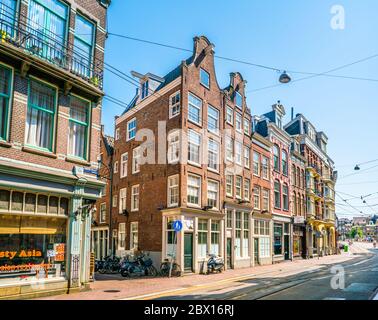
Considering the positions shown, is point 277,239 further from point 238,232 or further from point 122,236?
point 122,236

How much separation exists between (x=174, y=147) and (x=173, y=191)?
2.88m

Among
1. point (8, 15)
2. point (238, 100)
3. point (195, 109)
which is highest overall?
point (238, 100)

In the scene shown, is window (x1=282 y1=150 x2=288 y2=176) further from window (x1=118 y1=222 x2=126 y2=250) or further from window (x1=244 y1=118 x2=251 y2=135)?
window (x1=118 y1=222 x2=126 y2=250)

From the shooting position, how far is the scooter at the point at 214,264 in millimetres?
23328

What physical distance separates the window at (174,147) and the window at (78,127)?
8680mm

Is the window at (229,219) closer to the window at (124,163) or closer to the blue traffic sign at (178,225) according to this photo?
the blue traffic sign at (178,225)

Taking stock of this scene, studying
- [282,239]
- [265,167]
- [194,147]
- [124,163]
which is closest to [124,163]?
[124,163]

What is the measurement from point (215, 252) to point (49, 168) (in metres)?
14.8

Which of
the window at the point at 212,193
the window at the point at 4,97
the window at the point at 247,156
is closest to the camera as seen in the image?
the window at the point at 4,97

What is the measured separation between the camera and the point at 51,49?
553 inches

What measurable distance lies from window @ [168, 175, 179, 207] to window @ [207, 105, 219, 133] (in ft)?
16.5

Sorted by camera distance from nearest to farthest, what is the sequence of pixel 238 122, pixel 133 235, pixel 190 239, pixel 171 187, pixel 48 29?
pixel 48 29
pixel 190 239
pixel 171 187
pixel 133 235
pixel 238 122

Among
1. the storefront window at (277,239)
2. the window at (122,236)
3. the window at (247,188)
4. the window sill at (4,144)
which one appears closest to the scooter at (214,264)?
the window at (247,188)

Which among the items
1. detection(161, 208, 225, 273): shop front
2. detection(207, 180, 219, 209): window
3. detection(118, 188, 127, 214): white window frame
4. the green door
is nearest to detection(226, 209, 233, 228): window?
detection(207, 180, 219, 209): window
